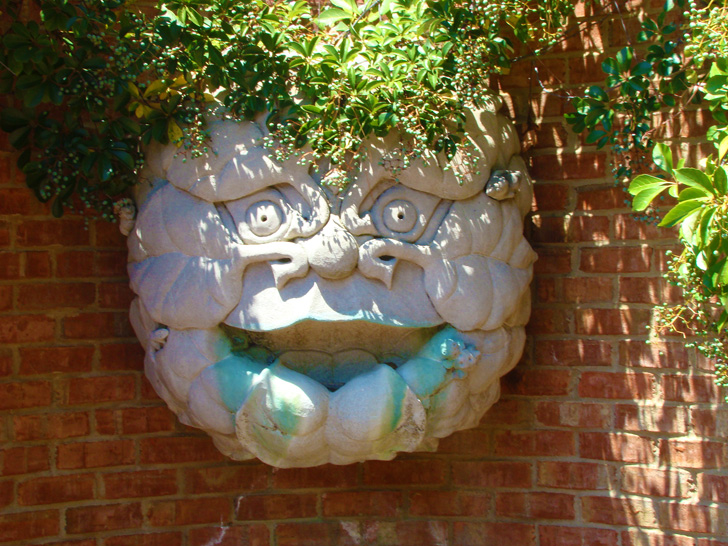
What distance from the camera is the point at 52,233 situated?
2.35 meters

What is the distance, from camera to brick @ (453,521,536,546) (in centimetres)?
244

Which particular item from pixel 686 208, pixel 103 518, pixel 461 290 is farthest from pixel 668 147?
pixel 103 518

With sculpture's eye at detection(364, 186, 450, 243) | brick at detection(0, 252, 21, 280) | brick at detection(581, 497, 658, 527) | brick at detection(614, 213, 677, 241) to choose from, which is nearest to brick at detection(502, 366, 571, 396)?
brick at detection(581, 497, 658, 527)

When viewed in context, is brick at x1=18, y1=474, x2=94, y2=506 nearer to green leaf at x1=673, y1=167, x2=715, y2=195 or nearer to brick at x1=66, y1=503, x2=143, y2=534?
brick at x1=66, y1=503, x2=143, y2=534

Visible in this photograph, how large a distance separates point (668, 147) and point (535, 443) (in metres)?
0.93

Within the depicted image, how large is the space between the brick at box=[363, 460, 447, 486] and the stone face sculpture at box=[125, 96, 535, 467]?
1.42 feet

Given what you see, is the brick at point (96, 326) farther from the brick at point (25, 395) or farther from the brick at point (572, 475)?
the brick at point (572, 475)

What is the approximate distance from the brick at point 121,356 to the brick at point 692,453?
1.48 meters

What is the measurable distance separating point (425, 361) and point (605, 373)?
25.0 inches

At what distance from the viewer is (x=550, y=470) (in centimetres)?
243

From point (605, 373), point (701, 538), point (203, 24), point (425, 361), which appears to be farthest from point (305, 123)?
point (701, 538)

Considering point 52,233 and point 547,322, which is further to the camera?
point 547,322

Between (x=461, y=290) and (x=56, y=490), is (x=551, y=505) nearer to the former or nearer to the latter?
(x=461, y=290)

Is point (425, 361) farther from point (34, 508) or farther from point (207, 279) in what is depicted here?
point (34, 508)
